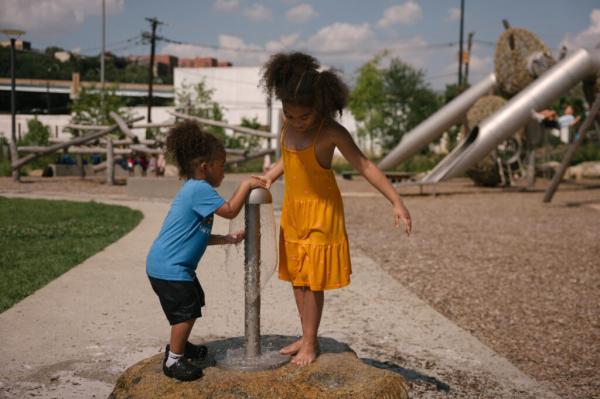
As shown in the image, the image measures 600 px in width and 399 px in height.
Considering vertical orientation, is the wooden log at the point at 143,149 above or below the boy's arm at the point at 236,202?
below

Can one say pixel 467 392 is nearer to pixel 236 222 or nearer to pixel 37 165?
pixel 236 222

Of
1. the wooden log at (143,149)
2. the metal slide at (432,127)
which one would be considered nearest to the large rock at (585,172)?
the metal slide at (432,127)

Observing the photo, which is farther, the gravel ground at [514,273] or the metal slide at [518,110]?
the metal slide at [518,110]


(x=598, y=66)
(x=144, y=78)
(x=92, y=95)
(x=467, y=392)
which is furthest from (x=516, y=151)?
(x=144, y=78)

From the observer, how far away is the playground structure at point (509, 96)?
1639 centimetres

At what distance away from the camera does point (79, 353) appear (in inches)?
162

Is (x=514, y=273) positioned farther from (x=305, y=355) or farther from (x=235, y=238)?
(x=235, y=238)

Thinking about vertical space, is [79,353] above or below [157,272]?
below

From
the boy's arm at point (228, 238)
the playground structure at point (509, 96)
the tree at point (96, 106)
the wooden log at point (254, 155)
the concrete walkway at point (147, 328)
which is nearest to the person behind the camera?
the boy's arm at point (228, 238)

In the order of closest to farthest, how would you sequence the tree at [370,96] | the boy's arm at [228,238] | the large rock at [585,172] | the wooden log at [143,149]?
the boy's arm at [228,238]
the wooden log at [143,149]
the large rock at [585,172]
the tree at [370,96]

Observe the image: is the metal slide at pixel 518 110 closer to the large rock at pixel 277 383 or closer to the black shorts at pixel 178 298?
the large rock at pixel 277 383

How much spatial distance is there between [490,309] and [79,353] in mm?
3403

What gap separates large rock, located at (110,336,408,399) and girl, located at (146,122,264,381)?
9cm

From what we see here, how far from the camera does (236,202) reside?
2949mm
